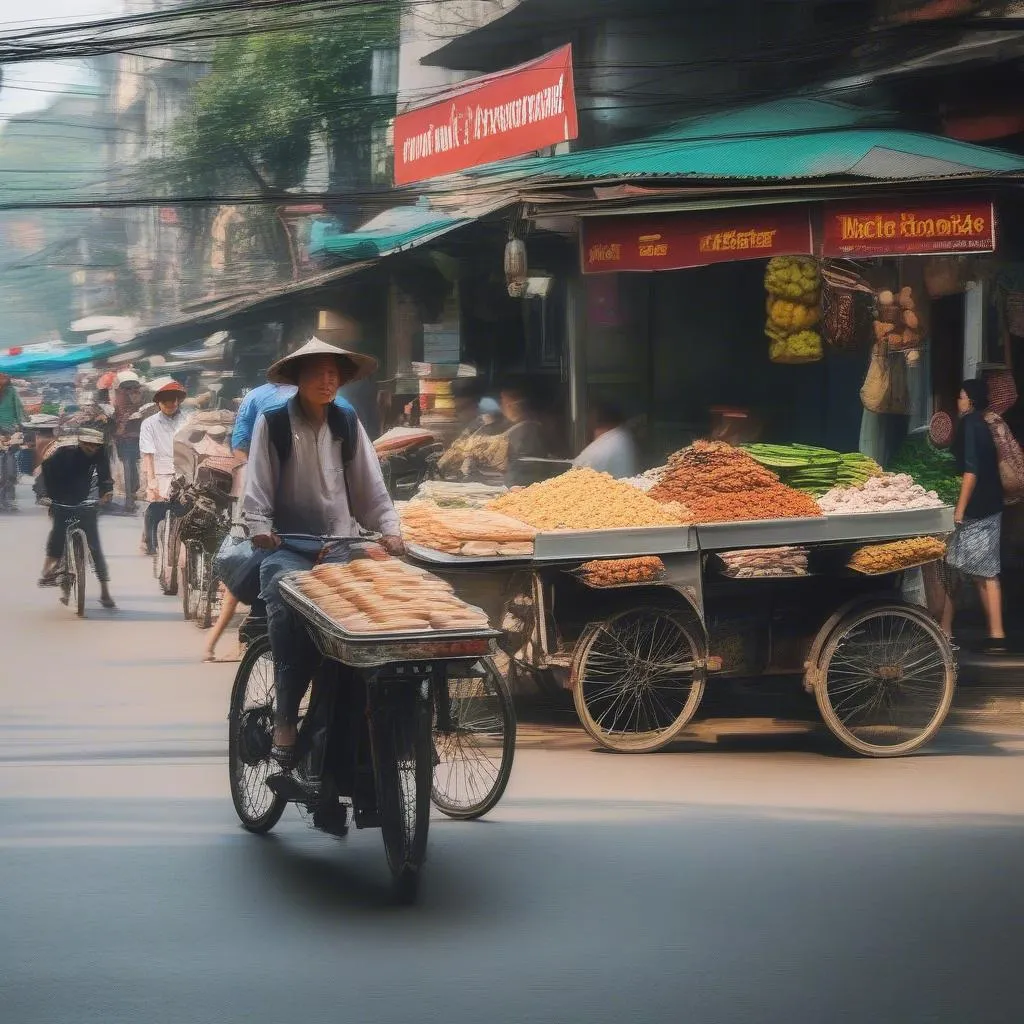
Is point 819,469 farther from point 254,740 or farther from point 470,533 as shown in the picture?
point 254,740

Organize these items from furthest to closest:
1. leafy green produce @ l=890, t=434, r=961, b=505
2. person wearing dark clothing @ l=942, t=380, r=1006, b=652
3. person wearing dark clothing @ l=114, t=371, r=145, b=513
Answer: person wearing dark clothing @ l=114, t=371, r=145, b=513, leafy green produce @ l=890, t=434, r=961, b=505, person wearing dark clothing @ l=942, t=380, r=1006, b=652

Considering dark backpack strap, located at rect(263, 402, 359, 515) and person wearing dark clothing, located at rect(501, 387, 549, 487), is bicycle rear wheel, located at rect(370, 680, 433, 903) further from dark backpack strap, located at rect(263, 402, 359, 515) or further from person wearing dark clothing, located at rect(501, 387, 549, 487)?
person wearing dark clothing, located at rect(501, 387, 549, 487)

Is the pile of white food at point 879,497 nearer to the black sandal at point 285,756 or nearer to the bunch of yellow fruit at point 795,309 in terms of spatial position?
the bunch of yellow fruit at point 795,309

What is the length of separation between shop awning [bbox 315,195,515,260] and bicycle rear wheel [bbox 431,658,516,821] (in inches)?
235

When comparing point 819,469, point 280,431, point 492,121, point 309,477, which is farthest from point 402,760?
point 492,121

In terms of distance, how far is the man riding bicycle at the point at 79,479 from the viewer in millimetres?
14523

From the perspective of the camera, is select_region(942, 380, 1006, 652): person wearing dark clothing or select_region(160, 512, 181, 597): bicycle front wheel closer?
select_region(942, 380, 1006, 652): person wearing dark clothing

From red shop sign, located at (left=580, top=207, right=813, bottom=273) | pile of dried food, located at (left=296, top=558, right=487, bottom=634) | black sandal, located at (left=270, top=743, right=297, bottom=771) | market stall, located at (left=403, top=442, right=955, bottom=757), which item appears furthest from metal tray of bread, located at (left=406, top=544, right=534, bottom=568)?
red shop sign, located at (left=580, top=207, right=813, bottom=273)

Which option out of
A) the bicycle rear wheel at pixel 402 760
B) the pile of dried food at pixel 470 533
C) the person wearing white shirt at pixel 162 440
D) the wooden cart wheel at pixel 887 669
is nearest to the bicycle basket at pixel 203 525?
the person wearing white shirt at pixel 162 440

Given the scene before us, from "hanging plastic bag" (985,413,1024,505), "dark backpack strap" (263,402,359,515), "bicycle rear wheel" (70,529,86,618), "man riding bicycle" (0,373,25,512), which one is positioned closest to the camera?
"dark backpack strap" (263,402,359,515)

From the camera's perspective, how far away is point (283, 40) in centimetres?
3588

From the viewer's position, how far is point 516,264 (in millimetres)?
13414

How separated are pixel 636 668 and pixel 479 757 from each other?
189cm

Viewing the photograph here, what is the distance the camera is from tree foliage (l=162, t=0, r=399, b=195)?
34.6 m
